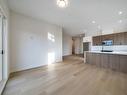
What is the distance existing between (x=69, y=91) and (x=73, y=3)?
305cm

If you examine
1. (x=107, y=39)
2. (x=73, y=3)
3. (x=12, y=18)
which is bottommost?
(x=107, y=39)

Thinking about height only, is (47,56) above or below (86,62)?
above

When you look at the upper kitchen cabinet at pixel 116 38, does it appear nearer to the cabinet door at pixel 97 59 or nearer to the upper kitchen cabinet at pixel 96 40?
the upper kitchen cabinet at pixel 96 40

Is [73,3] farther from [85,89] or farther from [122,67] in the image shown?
[122,67]

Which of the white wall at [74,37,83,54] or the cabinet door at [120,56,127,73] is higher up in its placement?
the white wall at [74,37,83,54]

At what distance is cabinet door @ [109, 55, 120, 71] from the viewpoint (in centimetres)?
405

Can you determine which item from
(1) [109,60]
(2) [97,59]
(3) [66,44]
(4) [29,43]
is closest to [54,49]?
(4) [29,43]

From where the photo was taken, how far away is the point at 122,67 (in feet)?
12.7

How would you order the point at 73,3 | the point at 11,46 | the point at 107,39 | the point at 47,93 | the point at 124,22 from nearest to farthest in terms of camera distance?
the point at 47,93 < the point at 73,3 < the point at 11,46 < the point at 124,22 < the point at 107,39

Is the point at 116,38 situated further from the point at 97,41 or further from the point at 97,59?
the point at 97,59

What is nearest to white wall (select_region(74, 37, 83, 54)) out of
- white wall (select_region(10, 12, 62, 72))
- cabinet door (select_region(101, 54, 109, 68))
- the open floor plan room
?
the open floor plan room

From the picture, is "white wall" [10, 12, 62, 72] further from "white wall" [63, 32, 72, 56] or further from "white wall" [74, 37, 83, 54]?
"white wall" [74, 37, 83, 54]

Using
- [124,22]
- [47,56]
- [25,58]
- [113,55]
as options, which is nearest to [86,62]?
[113,55]

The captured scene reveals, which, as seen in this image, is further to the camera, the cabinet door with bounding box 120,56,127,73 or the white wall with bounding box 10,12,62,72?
the white wall with bounding box 10,12,62,72
